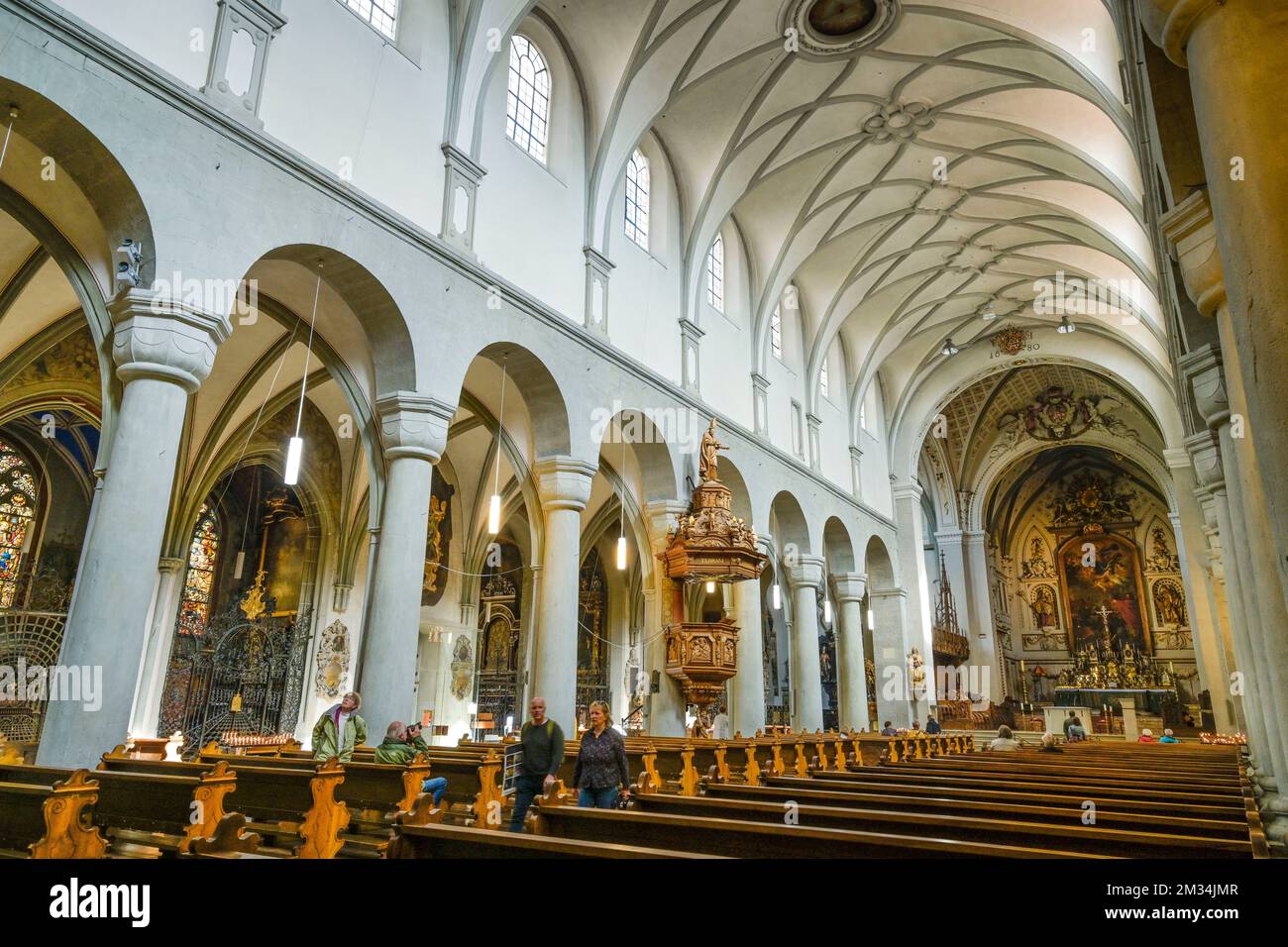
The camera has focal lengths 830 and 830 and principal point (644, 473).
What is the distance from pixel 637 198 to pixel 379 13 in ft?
18.8

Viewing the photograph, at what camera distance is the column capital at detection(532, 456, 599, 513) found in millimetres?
11742

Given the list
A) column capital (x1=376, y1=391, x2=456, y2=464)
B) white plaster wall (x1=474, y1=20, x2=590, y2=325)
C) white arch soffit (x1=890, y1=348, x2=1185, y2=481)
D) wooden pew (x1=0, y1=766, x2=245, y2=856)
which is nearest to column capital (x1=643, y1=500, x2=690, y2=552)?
white plaster wall (x1=474, y1=20, x2=590, y2=325)

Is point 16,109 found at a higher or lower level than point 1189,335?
higher

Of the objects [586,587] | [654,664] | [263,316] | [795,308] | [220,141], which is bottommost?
[654,664]

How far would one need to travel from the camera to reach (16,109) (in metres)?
6.74

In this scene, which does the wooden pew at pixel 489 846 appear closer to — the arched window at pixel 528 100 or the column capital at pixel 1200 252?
the column capital at pixel 1200 252

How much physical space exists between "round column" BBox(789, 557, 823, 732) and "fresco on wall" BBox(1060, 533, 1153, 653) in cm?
2337

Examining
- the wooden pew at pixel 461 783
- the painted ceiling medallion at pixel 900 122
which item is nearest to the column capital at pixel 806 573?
the painted ceiling medallion at pixel 900 122

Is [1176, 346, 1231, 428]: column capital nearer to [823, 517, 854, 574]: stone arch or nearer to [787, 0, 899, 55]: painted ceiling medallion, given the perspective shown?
[787, 0, 899, 55]: painted ceiling medallion

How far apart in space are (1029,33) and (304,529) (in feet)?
55.7

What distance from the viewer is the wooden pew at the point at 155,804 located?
13.7 ft

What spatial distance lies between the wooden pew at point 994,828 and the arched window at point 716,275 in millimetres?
13338
